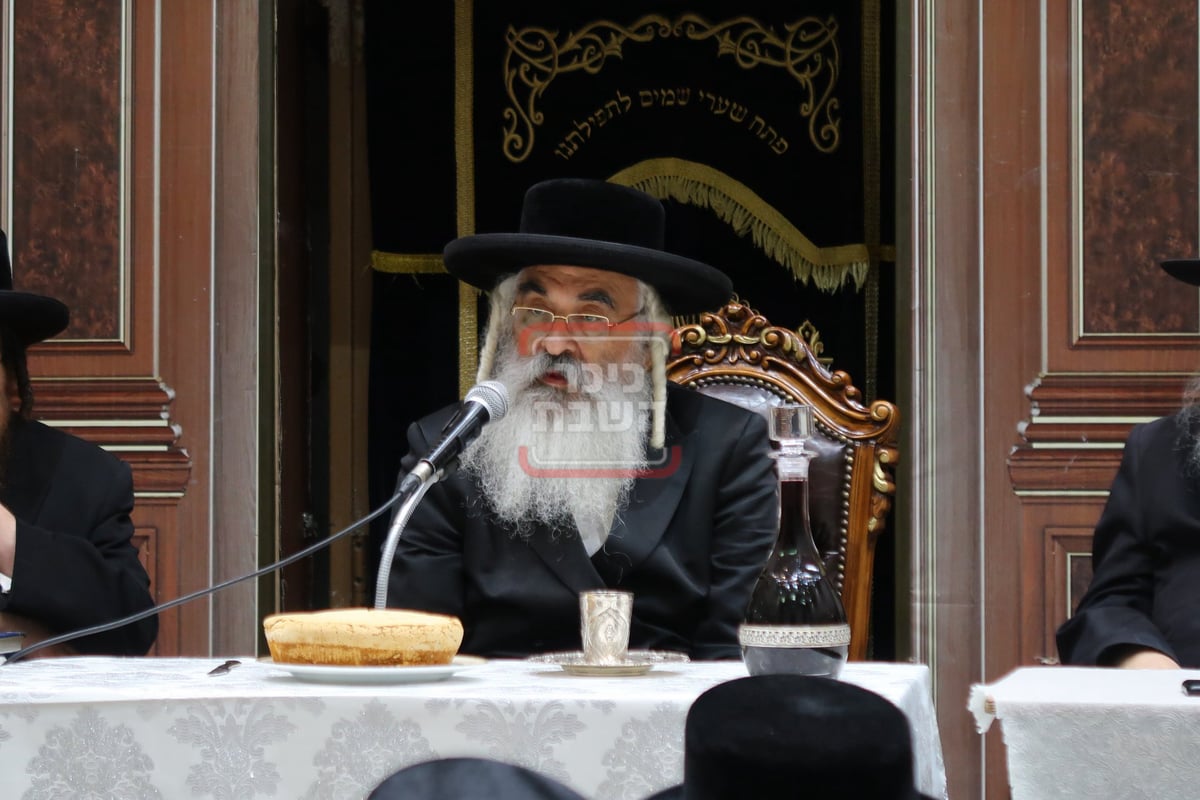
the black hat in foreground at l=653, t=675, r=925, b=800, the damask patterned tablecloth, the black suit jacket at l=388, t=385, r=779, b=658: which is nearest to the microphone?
the damask patterned tablecloth

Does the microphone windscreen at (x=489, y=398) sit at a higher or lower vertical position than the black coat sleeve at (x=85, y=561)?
higher

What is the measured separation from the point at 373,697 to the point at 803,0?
150 inches

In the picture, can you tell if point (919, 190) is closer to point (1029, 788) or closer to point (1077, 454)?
point (1077, 454)

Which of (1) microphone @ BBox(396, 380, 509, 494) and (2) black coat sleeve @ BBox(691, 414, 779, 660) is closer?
(1) microphone @ BBox(396, 380, 509, 494)

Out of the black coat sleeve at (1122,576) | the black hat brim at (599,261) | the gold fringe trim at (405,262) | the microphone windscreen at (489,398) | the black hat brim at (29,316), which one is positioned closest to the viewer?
the microphone windscreen at (489,398)

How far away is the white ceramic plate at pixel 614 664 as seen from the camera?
1.94 metres

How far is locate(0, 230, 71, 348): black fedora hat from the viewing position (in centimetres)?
316

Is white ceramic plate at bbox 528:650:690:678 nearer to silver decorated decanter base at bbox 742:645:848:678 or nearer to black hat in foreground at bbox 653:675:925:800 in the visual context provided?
silver decorated decanter base at bbox 742:645:848:678

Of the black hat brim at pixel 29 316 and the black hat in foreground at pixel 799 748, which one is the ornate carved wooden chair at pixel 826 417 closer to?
the black hat brim at pixel 29 316

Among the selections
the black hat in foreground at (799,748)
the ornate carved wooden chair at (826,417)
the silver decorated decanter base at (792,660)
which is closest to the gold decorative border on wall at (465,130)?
the ornate carved wooden chair at (826,417)

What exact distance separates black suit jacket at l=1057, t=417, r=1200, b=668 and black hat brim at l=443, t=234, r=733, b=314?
0.82 metres

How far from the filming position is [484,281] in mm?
3180

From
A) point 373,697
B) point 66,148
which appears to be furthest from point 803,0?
point 373,697

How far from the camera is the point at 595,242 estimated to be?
2.96 metres
